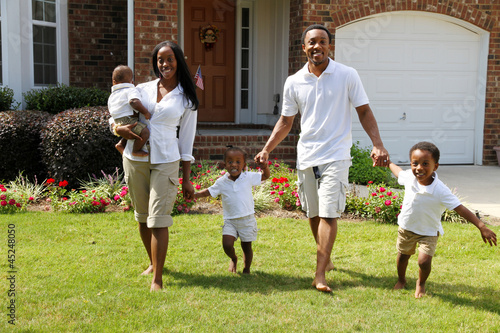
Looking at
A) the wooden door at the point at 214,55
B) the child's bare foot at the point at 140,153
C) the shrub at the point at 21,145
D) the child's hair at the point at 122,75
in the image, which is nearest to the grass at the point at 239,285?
the child's bare foot at the point at 140,153

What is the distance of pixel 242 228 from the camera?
457 cm

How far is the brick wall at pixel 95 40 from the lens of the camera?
10328 mm

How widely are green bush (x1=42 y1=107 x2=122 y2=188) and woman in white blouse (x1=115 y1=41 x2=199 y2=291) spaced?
363cm

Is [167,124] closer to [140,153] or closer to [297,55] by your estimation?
[140,153]

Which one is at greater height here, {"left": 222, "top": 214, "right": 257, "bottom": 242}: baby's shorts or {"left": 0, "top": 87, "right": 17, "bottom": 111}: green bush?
{"left": 0, "top": 87, "right": 17, "bottom": 111}: green bush

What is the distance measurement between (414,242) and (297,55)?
618 centimetres

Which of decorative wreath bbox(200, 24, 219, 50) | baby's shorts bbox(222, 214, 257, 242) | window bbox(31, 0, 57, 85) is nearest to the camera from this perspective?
baby's shorts bbox(222, 214, 257, 242)

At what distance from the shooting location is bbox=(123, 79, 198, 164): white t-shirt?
13.6 ft

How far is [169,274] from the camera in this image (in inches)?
181

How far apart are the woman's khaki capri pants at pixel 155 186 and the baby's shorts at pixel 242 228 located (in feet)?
1.79

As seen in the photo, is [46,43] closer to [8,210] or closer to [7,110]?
[7,110]

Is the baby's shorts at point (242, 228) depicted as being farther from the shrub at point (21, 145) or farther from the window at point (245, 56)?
the window at point (245, 56)

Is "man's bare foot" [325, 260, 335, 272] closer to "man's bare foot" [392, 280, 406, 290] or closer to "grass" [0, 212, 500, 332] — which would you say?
"grass" [0, 212, 500, 332]


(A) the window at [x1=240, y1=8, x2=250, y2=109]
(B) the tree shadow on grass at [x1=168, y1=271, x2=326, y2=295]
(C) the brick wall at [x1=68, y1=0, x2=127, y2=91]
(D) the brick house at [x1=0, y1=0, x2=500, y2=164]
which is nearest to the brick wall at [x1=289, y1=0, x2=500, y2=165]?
(D) the brick house at [x1=0, y1=0, x2=500, y2=164]
